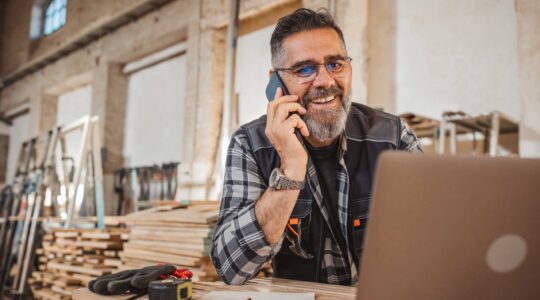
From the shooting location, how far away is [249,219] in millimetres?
1515

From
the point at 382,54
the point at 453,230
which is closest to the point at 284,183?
the point at 453,230

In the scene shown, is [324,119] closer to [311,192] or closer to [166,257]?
[311,192]

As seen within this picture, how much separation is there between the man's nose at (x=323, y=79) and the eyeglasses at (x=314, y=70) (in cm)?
1

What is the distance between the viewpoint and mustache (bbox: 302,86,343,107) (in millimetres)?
1788

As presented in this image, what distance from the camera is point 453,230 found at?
644mm

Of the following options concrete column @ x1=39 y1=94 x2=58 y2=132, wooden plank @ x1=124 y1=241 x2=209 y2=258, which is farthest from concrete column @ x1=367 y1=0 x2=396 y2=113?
concrete column @ x1=39 y1=94 x2=58 y2=132

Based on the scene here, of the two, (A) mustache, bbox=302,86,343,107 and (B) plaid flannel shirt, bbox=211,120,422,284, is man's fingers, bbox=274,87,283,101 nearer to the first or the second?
(A) mustache, bbox=302,86,343,107

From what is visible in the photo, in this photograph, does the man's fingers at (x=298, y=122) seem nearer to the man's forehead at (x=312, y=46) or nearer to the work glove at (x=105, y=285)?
the man's forehead at (x=312, y=46)

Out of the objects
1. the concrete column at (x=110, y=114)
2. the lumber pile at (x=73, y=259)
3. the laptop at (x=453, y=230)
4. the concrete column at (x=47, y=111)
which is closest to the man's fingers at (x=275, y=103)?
the laptop at (x=453, y=230)

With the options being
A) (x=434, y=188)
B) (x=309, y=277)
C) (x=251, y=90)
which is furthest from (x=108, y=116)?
(x=434, y=188)

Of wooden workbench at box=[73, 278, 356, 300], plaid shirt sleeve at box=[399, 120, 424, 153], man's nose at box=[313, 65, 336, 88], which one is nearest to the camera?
wooden workbench at box=[73, 278, 356, 300]

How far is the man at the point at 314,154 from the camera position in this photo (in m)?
1.68

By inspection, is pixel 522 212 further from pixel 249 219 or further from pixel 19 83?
pixel 19 83

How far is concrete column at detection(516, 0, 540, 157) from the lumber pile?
3.65 metres
